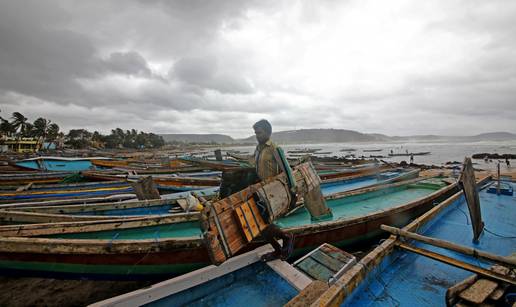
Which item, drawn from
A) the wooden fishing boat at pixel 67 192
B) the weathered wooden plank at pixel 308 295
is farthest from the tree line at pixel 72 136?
the weathered wooden plank at pixel 308 295

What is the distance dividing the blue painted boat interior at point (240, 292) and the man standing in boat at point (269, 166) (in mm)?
363

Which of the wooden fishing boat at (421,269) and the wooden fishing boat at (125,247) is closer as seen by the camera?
the wooden fishing boat at (421,269)

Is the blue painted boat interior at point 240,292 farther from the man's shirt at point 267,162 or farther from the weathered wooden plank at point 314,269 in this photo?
the man's shirt at point 267,162

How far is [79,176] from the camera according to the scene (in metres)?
11.5

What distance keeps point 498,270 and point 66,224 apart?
6.75 metres

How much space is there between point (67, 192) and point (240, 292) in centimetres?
890

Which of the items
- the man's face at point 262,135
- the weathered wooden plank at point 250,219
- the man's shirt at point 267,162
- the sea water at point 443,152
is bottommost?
the sea water at point 443,152

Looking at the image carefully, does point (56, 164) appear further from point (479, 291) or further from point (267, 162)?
point (479, 291)

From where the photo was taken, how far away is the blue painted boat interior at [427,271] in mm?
2994

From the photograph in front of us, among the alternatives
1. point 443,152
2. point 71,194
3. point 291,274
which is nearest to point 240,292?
point 291,274

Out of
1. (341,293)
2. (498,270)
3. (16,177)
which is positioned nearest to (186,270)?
(341,293)

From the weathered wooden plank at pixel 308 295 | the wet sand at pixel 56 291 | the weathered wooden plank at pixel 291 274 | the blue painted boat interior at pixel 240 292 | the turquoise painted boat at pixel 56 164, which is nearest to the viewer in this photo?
the weathered wooden plank at pixel 308 295

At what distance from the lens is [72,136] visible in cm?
8512

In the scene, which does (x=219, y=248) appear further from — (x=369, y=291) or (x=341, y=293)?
(x=369, y=291)
